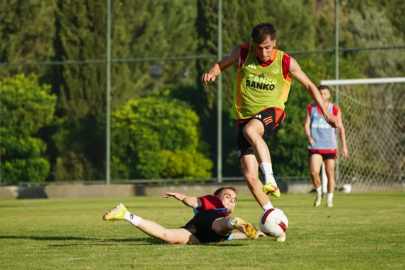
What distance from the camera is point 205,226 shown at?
7637mm

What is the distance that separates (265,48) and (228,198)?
1549mm

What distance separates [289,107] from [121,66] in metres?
8.16

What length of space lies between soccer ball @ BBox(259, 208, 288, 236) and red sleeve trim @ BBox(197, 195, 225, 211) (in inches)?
23.6

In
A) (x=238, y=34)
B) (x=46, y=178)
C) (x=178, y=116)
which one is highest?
(x=238, y=34)

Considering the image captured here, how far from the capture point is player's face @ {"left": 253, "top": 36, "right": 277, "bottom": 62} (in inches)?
327

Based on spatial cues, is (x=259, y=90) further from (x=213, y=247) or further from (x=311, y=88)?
(x=213, y=247)

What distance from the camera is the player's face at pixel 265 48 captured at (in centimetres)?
831

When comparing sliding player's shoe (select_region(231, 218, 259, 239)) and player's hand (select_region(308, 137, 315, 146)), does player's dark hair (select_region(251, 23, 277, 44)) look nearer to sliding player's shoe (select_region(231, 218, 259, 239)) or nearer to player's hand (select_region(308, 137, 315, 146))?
sliding player's shoe (select_region(231, 218, 259, 239))

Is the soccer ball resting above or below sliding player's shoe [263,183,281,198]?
below

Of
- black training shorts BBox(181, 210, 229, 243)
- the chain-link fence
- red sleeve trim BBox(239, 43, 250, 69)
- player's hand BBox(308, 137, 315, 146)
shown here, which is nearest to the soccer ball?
black training shorts BBox(181, 210, 229, 243)

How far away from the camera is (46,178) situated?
83.9ft

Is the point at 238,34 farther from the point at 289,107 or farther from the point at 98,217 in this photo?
the point at 98,217

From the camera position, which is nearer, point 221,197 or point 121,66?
point 221,197

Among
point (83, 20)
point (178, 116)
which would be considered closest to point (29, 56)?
point (83, 20)
